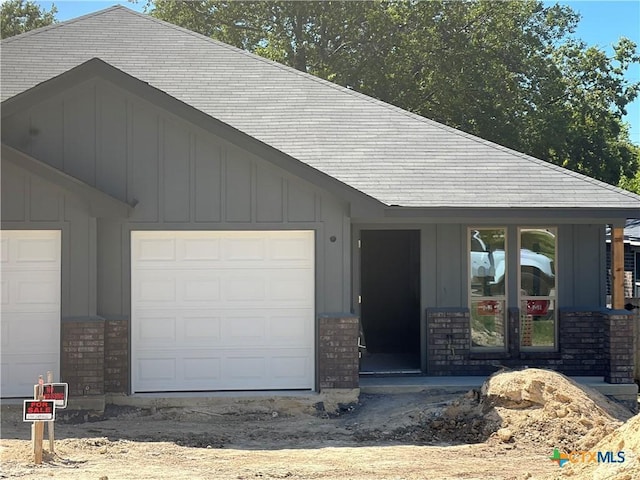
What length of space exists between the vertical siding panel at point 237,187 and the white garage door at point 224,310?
1.11 ft

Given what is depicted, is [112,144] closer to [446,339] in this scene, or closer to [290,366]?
[290,366]

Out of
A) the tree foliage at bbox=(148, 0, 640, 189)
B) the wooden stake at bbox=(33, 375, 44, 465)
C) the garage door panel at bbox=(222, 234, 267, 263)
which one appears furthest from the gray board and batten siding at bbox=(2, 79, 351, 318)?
the tree foliage at bbox=(148, 0, 640, 189)

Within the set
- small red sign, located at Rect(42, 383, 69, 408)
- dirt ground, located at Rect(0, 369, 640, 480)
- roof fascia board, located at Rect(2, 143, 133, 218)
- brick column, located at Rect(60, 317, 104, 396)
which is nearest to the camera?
dirt ground, located at Rect(0, 369, 640, 480)

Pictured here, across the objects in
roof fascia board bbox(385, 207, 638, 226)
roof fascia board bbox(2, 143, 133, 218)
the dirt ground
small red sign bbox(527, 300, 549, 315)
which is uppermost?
roof fascia board bbox(2, 143, 133, 218)

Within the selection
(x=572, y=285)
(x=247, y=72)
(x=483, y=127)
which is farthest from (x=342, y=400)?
(x=483, y=127)

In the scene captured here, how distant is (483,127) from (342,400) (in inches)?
703

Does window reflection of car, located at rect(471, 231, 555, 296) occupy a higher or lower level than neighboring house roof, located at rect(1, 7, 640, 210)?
lower

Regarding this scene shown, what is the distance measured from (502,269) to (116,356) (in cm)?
617

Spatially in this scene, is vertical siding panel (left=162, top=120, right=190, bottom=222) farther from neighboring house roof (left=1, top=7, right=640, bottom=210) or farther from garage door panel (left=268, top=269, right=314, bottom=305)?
garage door panel (left=268, top=269, right=314, bottom=305)

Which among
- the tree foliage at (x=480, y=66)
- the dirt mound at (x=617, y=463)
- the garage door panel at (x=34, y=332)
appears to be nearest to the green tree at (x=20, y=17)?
the tree foliage at (x=480, y=66)

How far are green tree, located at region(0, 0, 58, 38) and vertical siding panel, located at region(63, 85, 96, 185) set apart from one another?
26352 mm

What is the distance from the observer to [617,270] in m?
13.2

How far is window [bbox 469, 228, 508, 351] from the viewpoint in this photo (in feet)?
45.0

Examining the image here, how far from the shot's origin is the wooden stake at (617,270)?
43.2ft
